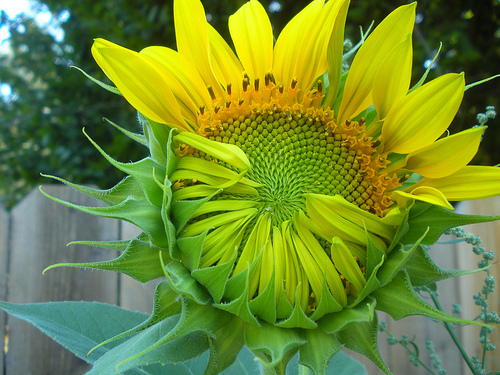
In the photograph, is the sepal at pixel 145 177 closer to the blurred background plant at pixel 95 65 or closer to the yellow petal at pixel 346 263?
the yellow petal at pixel 346 263

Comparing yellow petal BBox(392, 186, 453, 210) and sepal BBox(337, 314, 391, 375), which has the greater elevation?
yellow petal BBox(392, 186, 453, 210)

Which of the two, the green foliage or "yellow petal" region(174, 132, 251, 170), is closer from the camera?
"yellow petal" region(174, 132, 251, 170)

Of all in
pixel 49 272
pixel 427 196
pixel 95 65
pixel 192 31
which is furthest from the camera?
pixel 95 65

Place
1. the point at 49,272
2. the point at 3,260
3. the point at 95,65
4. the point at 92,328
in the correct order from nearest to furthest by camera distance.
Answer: the point at 92,328
the point at 49,272
the point at 3,260
the point at 95,65

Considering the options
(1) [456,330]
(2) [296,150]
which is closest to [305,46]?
(2) [296,150]

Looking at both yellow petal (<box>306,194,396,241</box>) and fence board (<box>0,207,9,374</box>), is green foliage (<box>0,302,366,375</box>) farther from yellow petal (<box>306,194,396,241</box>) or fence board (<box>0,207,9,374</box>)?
fence board (<box>0,207,9,374</box>)

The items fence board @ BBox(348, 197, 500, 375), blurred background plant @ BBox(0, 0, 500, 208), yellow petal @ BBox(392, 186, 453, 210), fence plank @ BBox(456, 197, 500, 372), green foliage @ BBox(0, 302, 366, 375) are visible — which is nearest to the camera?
yellow petal @ BBox(392, 186, 453, 210)

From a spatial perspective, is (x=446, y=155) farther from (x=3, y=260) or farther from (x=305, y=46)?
(x=3, y=260)

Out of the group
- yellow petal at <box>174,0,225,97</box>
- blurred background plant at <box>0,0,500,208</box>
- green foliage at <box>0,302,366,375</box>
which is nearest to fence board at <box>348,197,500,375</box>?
blurred background plant at <box>0,0,500,208</box>
